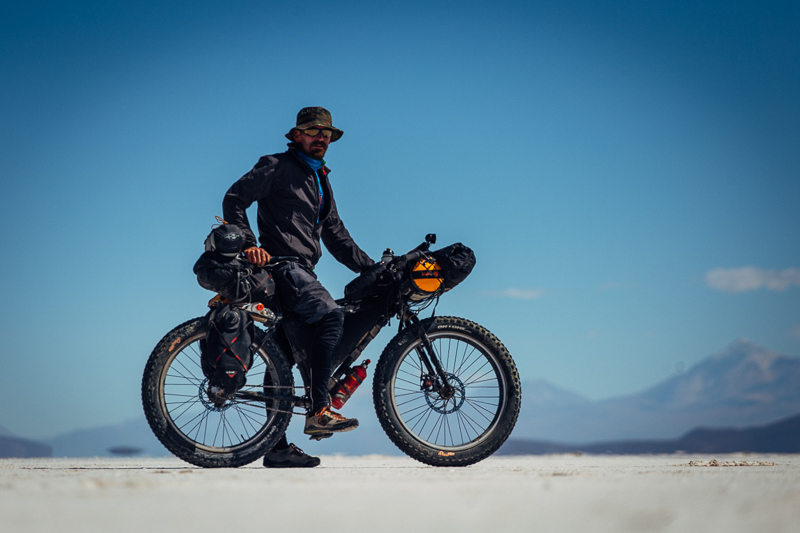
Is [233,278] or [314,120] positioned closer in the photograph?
[233,278]

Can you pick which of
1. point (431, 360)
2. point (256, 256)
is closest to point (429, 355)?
point (431, 360)

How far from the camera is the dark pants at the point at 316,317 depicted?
4621mm

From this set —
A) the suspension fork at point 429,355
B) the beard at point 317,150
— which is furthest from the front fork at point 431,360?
the beard at point 317,150

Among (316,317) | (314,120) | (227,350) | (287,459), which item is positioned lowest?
(287,459)

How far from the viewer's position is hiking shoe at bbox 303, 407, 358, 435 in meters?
4.56

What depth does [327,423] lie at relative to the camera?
457 centimetres

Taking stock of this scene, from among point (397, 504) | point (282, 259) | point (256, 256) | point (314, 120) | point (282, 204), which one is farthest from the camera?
point (314, 120)

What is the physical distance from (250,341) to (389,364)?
0.98 m

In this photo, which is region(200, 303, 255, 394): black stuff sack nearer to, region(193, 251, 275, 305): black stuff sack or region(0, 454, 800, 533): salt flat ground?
region(193, 251, 275, 305): black stuff sack

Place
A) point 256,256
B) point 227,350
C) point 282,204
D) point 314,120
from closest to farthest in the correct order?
point 227,350 < point 256,256 < point 282,204 < point 314,120

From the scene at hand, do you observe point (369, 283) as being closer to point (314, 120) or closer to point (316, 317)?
point (316, 317)

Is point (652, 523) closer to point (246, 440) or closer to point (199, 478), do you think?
point (199, 478)

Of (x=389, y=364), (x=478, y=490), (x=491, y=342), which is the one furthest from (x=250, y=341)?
(x=478, y=490)

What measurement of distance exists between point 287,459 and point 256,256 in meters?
1.55
